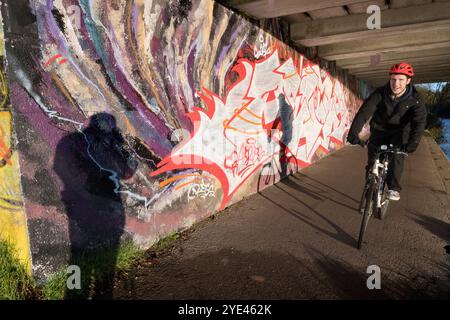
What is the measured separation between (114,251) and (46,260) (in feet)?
1.96

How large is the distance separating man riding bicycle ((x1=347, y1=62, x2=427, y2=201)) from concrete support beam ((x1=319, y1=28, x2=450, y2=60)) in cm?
304

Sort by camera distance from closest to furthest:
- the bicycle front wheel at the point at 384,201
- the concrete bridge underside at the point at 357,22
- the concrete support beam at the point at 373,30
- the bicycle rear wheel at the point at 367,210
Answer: the bicycle rear wheel at the point at 367,210 < the bicycle front wheel at the point at 384,201 < the concrete bridge underside at the point at 357,22 < the concrete support beam at the point at 373,30

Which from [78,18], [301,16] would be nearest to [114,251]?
[78,18]

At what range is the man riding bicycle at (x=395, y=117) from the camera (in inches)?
137

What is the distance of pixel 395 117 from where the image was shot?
3672 mm

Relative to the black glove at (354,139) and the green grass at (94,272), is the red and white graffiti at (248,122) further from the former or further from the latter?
the black glove at (354,139)

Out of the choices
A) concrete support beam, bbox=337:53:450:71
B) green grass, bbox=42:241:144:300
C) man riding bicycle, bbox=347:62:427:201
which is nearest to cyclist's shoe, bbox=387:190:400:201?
man riding bicycle, bbox=347:62:427:201

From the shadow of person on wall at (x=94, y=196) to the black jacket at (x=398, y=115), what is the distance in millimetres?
2862

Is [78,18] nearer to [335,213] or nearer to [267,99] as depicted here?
[267,99]

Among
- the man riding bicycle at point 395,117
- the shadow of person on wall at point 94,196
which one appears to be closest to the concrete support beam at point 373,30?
the man riding bicycle at point 395,117

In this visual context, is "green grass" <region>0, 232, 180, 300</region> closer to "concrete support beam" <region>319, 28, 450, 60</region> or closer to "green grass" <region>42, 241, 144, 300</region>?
"green grass" <region>42, 241, 144, 300</region>

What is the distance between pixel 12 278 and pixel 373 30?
20.2 ft

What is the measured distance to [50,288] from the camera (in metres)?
2.37
